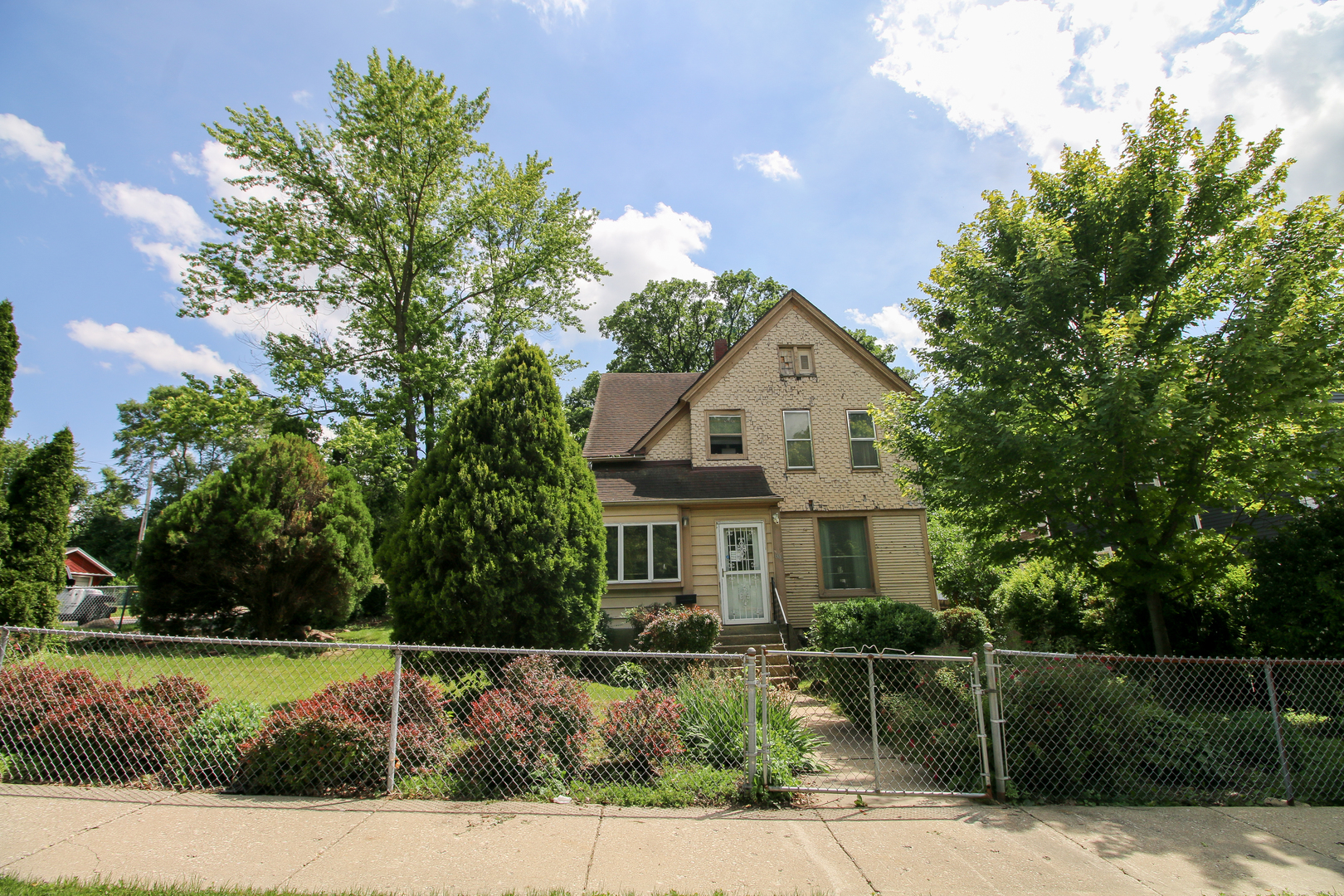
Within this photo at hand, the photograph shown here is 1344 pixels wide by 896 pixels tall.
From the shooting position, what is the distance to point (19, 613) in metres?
10.9

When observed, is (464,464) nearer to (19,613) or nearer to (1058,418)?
(1058,418)

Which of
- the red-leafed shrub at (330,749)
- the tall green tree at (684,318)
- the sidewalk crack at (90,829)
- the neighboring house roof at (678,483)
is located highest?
the tall green tree at (684,318)

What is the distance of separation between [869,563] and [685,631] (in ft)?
20.3

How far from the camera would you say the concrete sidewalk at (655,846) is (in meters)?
3.92

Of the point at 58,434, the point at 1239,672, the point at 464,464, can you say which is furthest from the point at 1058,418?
the point at 58,434

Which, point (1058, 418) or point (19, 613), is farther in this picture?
point (19, 613)

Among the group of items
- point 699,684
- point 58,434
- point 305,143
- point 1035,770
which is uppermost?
point 305,143

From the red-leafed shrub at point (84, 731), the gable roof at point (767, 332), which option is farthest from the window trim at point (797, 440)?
the red-leafed shrub at point (84, 731)

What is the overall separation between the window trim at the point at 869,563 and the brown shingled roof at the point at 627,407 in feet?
17.8

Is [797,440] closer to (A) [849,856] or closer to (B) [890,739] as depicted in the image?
(B) [890,739]

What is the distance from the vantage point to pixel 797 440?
53.1 feet

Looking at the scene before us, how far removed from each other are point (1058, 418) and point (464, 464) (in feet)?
25.7

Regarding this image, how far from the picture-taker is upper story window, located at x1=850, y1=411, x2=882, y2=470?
1603 cm

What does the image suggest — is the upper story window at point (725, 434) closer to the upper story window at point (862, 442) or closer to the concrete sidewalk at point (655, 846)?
the upper story window at point (862, 442)
